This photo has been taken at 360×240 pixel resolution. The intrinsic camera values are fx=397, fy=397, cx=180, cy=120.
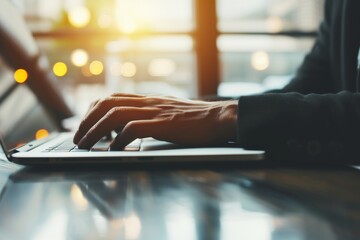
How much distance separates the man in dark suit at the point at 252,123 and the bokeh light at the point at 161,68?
230cm

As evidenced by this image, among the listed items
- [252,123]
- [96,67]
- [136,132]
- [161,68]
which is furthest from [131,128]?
[161,68]

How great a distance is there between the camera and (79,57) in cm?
244

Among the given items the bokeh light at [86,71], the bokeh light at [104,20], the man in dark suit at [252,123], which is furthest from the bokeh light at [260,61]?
the man in dark suit at [252,123]

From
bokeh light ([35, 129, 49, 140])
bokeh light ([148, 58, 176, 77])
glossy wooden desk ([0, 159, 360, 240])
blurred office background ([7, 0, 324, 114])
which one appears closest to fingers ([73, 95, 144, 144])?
glossy wooden desk ([0, 159, 360, 240])

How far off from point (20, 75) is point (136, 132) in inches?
28.1

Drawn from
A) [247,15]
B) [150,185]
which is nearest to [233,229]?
[150,185]

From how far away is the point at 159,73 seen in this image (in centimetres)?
320

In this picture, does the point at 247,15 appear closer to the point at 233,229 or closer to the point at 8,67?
the point at 8,67

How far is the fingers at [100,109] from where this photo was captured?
2.03 ft

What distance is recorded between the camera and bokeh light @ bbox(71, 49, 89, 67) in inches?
93.1

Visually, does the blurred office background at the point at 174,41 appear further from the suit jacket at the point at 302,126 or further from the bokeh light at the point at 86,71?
the suit jacket at the point at 302,126

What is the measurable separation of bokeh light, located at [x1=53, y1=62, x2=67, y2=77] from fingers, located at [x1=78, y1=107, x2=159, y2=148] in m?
1.92

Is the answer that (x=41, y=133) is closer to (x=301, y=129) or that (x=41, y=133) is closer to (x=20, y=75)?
(x=20, y=75)

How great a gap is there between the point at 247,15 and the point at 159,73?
34.5 inches
